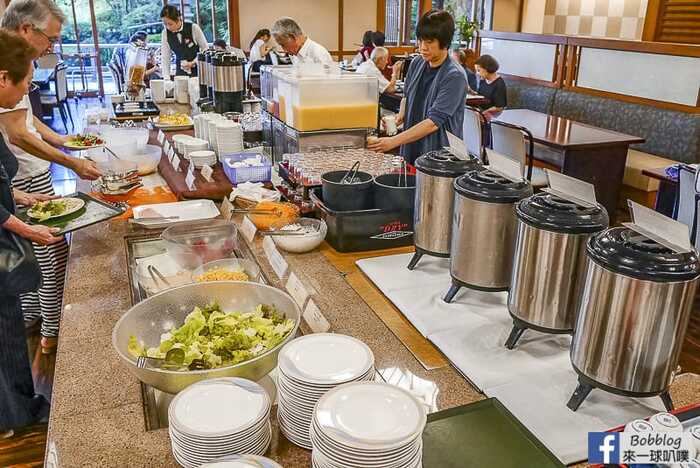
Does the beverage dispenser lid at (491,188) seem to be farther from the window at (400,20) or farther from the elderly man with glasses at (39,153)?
the window at (400,20)

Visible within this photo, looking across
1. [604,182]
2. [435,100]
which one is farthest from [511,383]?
[604,182]

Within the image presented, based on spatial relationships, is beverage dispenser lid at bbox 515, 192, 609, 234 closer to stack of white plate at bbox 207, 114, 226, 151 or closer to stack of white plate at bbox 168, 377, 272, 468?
stack of white plate at bbox 168, 377, 272, 468

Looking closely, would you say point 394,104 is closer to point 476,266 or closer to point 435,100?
point 435,100

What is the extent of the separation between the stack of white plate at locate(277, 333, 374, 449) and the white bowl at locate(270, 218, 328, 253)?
2.19ft

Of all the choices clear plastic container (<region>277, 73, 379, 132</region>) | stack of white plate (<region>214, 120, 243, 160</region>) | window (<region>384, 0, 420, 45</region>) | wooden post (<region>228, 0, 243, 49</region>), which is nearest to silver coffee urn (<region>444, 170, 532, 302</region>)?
clear plastic container (<region>277, 73, 379, 132</region>)

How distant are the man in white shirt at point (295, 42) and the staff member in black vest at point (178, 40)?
2.30m

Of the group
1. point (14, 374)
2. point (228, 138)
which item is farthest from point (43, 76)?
point (14, 374)

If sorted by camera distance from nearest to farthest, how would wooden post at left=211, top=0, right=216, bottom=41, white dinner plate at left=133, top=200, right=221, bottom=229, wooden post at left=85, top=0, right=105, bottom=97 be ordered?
white dinner plate at left=133, top=200, right=221, bottom=229 → wooden post at left=85, top=0, right=105, bottom=97 → wooden post at left=211, top=0, right=216, bottom=41

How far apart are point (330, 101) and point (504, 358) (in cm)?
131

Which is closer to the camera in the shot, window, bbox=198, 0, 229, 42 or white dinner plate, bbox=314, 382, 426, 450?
white dinner plate, bbox=314, 382, 426, 450

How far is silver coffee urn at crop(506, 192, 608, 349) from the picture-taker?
1100 millimetres

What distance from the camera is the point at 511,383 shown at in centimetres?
115

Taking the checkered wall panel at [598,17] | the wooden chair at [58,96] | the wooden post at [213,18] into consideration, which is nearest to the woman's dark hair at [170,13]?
the wooden chair at [58,96]

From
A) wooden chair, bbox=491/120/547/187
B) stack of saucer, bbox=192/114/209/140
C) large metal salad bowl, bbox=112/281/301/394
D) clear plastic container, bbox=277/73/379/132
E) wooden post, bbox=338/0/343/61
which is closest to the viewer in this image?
large metal salad bowl, bbox=112/281/301/394
